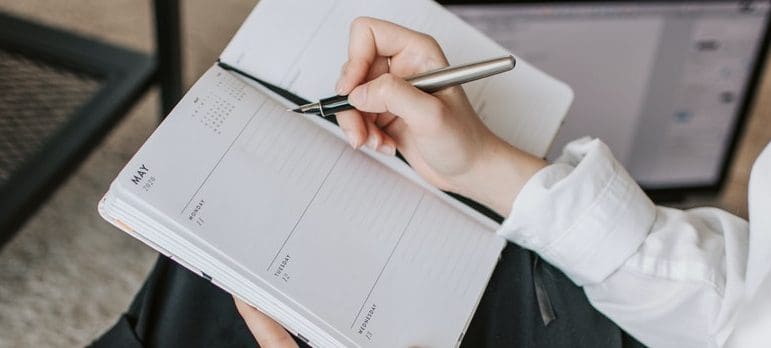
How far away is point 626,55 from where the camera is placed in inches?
34.6

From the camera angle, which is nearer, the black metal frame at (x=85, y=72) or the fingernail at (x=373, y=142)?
the fingernail at (x=373, y=142)

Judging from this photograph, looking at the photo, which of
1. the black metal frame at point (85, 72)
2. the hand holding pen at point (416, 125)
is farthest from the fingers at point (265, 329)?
the black metal frame at point (85, 72)

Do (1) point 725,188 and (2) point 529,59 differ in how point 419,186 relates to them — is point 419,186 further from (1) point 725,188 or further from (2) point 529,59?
(1) point 725,188

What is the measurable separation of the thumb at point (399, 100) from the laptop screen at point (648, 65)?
14.5 inches

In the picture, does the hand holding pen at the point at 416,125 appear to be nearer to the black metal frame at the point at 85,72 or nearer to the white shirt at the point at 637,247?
the white shirt at the point at 637,247

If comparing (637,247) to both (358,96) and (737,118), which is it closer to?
(358,96)

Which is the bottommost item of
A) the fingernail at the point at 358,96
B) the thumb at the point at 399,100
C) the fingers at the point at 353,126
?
the fingers at the point at 353,126

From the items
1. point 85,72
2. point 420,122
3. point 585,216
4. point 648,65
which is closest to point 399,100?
point 420,122

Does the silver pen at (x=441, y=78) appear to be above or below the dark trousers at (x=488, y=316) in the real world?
above

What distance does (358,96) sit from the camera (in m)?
0.47

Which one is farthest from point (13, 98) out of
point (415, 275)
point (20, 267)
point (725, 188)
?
point (725, 188)

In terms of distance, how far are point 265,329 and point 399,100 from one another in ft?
0.53

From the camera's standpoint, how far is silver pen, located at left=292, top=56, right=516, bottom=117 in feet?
1.49

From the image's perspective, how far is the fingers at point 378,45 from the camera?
50 centimetres
